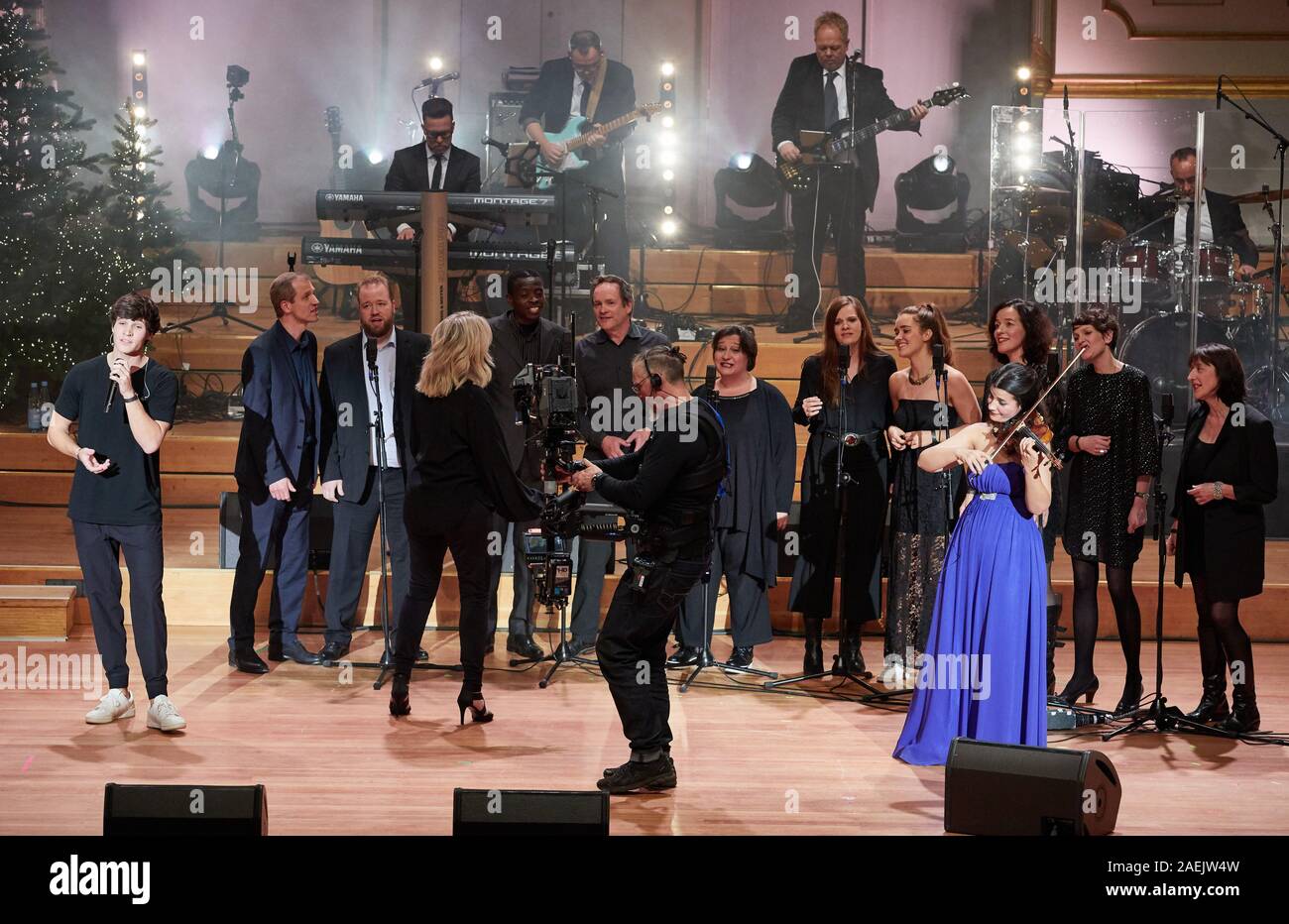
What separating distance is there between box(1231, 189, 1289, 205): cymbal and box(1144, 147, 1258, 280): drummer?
7 centimetres

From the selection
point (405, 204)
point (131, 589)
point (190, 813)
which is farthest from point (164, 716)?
point (405, 204)

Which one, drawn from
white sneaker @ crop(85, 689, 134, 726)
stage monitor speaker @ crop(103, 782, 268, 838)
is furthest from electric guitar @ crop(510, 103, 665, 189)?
stage monitor speaker @ crop(103, 782, 268, 838)

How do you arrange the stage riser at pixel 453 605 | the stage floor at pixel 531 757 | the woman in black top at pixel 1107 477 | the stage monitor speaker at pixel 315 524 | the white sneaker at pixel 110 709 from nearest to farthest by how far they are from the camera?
the stage floor at pixel 531 757 < the white sneaker at pixel 110 709 < the woman in black top at pixel 1107 477 < the stage monitor speaker at pixel 315 524 < the stage riser at pixel 453 605

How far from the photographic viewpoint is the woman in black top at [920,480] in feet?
17.7

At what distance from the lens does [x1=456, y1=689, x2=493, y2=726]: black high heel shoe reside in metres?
5.03

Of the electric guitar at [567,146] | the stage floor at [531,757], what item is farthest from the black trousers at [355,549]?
the electric guitar at [567,146]

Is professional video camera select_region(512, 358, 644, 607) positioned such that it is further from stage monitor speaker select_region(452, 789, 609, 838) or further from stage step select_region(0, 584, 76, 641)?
stage step select_region(0, 584, 76, 641)

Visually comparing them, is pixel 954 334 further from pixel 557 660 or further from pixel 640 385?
pixel 640 385

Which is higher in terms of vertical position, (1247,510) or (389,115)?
(389,115)

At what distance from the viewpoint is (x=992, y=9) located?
1059cm

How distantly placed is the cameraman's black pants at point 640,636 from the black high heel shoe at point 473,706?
0.90m

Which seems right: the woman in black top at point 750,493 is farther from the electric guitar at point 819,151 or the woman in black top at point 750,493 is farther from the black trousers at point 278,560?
the electric guitar at point 819,151
